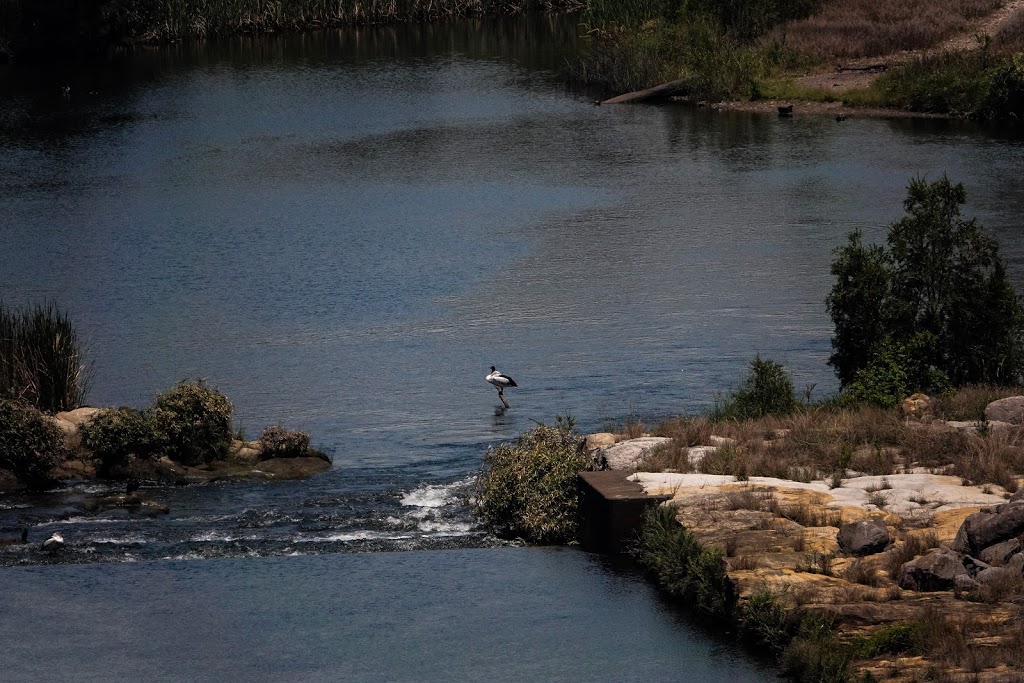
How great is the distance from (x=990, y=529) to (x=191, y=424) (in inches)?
796

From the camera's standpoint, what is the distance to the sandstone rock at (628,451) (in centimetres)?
3391

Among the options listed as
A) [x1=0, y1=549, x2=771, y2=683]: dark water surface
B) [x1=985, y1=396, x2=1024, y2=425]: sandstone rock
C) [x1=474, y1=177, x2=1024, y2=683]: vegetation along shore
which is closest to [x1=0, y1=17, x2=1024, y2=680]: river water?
[x1=0, y1=549, x2=771, y2=683]: dark water surface

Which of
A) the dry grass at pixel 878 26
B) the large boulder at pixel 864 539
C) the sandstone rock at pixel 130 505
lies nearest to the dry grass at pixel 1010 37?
the dry grass at pixel 878 26

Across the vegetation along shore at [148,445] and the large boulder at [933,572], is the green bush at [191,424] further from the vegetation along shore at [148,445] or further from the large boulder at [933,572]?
the large boulder at [933,572]

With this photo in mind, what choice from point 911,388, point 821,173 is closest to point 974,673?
point 911,388

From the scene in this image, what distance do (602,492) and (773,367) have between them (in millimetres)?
9829

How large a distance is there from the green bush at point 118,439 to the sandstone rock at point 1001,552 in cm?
2068

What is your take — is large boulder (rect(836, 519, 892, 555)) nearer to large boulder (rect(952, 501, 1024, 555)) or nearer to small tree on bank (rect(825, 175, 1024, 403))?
large boulder (rect(952, 501, 1024, 555))

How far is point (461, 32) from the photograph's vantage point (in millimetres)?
129125

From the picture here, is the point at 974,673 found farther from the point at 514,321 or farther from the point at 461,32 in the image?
the point at 461,32

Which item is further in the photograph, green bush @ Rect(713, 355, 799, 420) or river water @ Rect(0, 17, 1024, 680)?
green bush @ Rect(713, 355, 799, 420)

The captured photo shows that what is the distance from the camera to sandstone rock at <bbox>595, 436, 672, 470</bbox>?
1335 inches

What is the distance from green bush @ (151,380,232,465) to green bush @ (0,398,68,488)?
2.70 metres

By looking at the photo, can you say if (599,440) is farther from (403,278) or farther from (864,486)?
(403,278)
